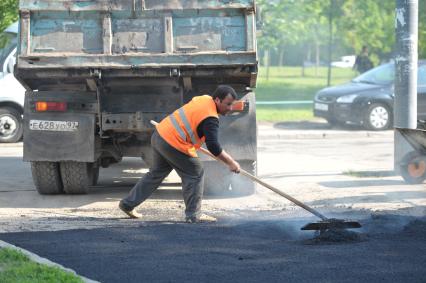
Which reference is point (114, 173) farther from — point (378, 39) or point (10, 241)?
point (378, 39)

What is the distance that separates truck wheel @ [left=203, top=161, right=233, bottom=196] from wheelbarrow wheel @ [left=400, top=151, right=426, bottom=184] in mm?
2453

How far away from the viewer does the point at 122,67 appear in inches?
432

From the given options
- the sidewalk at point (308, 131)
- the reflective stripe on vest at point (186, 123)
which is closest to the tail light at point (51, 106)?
the reflective stripe on vest at point (186, 123)

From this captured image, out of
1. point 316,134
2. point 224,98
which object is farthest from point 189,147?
point 316,134

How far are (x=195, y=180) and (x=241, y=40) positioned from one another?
6.74 ft

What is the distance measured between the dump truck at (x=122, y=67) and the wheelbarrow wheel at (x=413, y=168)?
2357 mm

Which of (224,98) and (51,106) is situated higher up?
(224,98)

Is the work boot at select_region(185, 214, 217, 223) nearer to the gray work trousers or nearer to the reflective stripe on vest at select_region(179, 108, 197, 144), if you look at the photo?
the gray work trousers

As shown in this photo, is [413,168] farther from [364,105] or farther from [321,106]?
[321,106]

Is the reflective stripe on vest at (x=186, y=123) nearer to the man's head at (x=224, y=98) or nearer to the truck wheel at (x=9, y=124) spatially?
the man's head at (x=224, y=98)

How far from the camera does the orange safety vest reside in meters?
9.45

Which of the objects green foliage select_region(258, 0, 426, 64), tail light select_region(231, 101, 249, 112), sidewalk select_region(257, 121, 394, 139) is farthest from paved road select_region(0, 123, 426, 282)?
green foliage select_region(258, 0, 426, 64)

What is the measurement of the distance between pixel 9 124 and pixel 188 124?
9.79 m

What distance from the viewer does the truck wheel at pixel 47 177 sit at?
38.6ft
